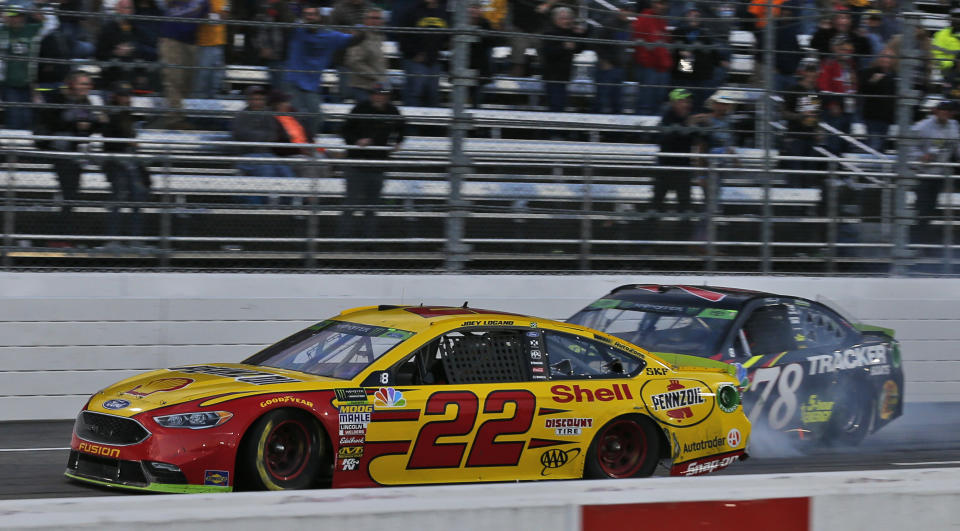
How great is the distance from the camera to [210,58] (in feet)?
37.2

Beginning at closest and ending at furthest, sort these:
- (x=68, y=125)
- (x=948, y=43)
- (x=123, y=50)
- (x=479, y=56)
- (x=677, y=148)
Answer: (x=68, y=125), (x=123, y=50), (x=479, y=56), (x=677, y=148), (x=948, y=43)

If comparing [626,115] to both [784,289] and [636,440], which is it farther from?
[636,440]

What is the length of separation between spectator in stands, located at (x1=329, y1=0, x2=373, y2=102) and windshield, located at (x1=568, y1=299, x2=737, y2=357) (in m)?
3.45

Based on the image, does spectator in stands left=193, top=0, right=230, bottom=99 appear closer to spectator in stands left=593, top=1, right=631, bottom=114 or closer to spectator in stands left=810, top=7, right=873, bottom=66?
spectator in stands left=593, top=1, right=631, bottom=114

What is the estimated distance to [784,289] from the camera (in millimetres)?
12555

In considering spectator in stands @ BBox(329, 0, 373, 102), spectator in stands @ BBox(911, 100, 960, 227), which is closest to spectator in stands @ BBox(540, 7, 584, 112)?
spectator in stands @ BBox(329, 0, 373, 102)

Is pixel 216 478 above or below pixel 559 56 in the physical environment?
below

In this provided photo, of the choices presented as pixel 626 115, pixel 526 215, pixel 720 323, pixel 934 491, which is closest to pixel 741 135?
pixel 626 115

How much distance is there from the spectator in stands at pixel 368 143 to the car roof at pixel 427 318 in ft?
11.0

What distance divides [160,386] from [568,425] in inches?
94.0

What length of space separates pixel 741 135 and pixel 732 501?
9276 millimetres

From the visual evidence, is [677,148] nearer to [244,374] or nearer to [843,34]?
[843,34]

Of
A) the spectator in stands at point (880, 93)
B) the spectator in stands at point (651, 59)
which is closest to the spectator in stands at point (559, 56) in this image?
the spectator in stands at point (651, 59)

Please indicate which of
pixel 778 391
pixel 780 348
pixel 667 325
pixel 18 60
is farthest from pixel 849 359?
pixel 18 60
